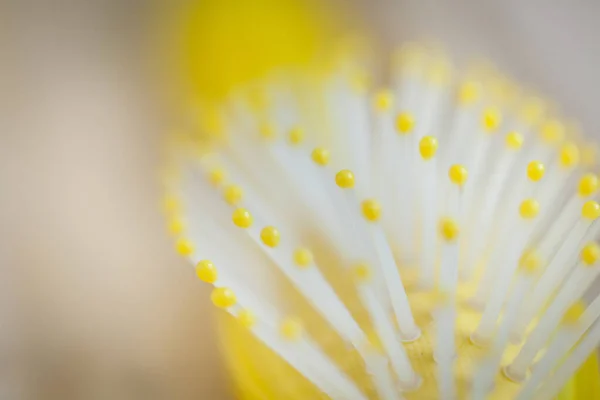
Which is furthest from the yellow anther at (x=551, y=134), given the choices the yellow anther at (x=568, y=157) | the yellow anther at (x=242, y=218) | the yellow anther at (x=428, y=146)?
the yellow anther at (x=242, y=218)

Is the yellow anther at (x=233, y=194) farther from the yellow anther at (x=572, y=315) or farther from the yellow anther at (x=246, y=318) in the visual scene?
the yellow anther at (x=572, y=315)

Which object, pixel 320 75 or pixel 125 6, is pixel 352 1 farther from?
pixel 125 6

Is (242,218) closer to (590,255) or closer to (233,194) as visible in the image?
(233,194)

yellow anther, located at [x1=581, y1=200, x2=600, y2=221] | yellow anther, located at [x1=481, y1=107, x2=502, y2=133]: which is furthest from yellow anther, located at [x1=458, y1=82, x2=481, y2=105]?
yellow anther, located at [x1=581, y1=200, x2=600, y2=221]

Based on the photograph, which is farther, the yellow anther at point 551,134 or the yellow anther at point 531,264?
the yellow anther at point 551,134

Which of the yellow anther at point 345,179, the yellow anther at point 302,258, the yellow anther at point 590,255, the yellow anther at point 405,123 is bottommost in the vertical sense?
the yellow anther at point 302,258

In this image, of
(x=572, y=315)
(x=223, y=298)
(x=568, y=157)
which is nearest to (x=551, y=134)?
(x=568, y=157)

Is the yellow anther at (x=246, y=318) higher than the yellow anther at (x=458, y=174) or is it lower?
lower
